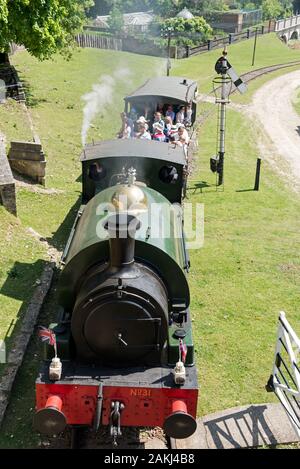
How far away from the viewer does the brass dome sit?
736 cm

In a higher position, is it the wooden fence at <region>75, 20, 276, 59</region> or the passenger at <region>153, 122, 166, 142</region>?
the wooden fence at <region>75, 20, 276, 59</region>

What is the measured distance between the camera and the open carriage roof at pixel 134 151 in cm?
983

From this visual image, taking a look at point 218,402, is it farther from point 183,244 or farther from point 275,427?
point 183,244

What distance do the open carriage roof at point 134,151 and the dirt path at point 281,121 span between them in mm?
9300

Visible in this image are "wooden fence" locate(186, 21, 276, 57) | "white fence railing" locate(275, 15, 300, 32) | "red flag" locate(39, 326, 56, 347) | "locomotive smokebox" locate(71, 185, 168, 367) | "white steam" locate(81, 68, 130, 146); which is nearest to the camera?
"locomotive smokebox" locate(71, 185, 168, 367)

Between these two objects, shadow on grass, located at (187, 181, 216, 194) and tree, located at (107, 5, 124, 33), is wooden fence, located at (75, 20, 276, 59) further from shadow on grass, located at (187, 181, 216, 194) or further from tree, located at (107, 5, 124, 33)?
shadow on grass, located at (187, 181, 216, 194)

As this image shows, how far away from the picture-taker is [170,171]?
9.93m

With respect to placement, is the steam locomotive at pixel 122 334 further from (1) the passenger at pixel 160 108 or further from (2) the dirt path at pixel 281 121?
(2) the dirt path at pixel 281 121

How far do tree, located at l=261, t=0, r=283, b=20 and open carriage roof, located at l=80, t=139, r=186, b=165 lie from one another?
71.7 m

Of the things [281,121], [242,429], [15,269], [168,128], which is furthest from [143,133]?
[281,121]

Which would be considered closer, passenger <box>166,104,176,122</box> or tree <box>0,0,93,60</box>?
passenger <box>166,104,176,122</box>

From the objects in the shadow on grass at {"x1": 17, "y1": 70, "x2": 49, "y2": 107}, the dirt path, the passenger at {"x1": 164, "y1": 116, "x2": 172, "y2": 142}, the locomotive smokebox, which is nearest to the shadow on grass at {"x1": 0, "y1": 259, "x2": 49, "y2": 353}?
the locomotive smokebox

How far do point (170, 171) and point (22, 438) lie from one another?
5.34 m

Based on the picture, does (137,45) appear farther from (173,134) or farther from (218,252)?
(218,252)
